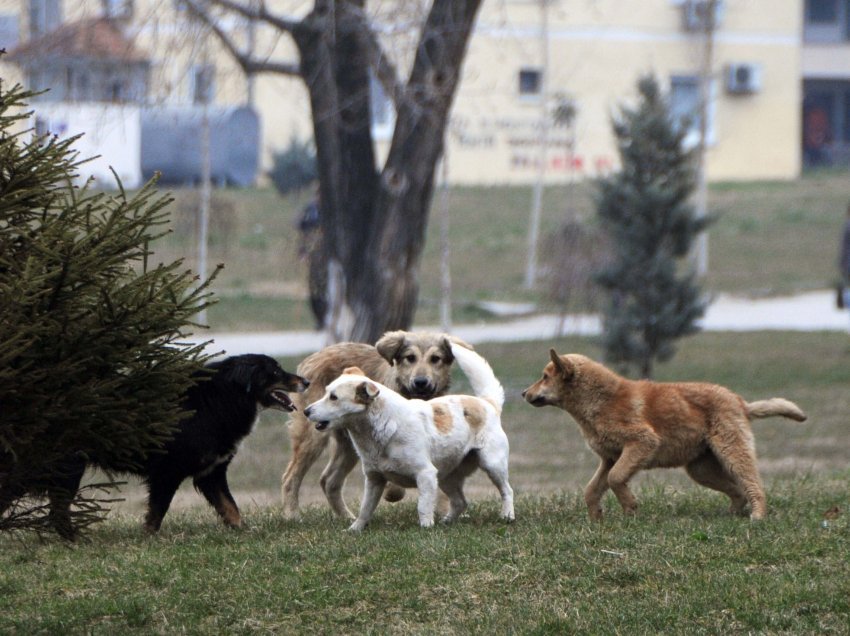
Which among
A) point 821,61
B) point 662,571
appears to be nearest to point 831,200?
point 821,61

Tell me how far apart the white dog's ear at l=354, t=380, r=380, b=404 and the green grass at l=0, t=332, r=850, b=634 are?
30.0 inches

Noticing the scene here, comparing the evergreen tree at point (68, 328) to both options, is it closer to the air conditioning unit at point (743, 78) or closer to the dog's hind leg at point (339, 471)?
the dog's hind leg at point (339, 471)

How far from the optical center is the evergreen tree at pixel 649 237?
1977 cm

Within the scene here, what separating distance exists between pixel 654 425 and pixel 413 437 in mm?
1424

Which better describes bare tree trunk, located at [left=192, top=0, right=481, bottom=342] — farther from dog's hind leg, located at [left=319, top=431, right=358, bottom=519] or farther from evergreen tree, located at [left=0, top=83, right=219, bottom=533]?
evergreen tree, located at [left=0, top=83, right=219, bottom=533]

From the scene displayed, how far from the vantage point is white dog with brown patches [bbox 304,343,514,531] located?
7793 mm

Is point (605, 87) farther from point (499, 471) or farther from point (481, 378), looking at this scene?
point (499, 471)

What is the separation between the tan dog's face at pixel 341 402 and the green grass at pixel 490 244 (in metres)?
16.2

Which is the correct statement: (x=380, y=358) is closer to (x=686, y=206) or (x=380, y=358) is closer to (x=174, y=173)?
(x=686, y=206)

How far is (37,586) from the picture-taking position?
685cm

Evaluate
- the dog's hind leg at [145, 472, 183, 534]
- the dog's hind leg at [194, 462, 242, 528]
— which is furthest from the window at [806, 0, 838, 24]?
the dog's hind leg at [145, 472, 183, 534]

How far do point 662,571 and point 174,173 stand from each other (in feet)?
97.9

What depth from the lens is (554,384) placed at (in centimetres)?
822

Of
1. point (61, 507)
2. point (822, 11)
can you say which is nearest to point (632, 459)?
point (61, 507)
